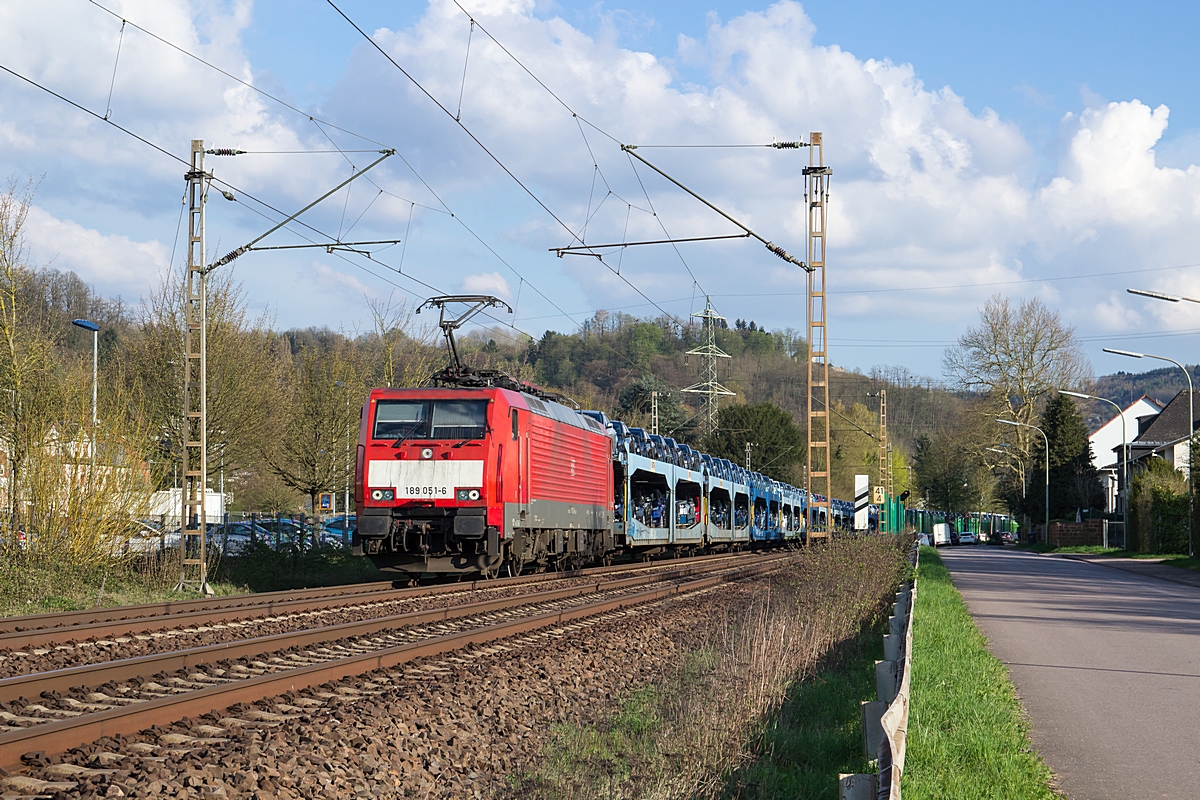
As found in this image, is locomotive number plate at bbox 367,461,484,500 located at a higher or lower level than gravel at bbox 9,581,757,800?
higher

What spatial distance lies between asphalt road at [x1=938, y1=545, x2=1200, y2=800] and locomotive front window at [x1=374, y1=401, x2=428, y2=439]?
956 centimetres

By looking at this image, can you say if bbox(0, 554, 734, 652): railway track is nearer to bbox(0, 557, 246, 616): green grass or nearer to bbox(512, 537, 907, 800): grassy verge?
bbox(0, 557, 246, 616): green grass

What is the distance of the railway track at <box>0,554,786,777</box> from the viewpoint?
22.7ft

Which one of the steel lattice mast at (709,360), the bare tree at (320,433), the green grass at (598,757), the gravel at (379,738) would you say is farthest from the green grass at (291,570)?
the steel lattice mast at (709,360)

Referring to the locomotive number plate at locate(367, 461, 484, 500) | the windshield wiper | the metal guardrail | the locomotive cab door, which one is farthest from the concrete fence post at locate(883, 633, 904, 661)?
the windshield wiper

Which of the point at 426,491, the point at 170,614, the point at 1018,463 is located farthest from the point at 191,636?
the point at 1018,463

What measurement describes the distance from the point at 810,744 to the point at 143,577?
15026 millimetres

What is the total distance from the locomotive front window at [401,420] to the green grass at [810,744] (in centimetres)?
1002

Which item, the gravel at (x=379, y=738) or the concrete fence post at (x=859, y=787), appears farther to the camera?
the gravel at (x=379, y=738)

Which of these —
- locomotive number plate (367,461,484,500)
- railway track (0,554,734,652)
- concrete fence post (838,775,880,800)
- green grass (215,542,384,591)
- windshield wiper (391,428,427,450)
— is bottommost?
green grass (215,542,384,591)

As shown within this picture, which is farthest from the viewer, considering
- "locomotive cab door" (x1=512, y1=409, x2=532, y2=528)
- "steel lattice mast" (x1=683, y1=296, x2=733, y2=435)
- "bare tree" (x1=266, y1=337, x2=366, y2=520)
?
"steel lattice mast" (x1=683, y1=296, x2=733, y2=435)

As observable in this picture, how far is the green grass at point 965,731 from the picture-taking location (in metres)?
6.62

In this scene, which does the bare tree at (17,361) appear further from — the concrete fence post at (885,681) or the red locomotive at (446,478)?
the concrete fence post at (885,681)

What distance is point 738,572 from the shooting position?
2616cm
